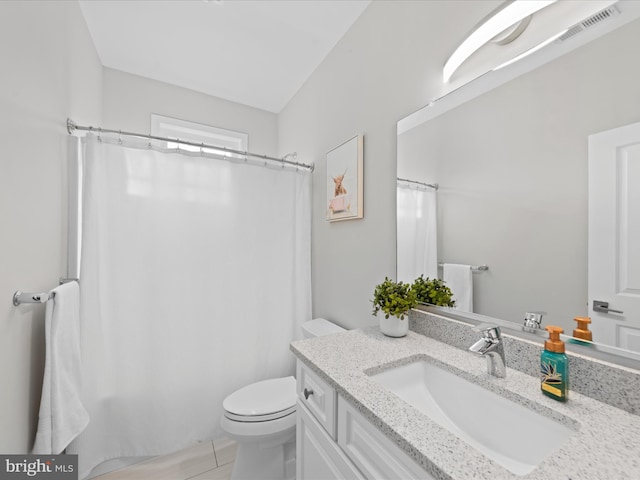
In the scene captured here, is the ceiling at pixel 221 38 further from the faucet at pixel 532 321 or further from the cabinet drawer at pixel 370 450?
the cabinet drawer at pixel 370 450

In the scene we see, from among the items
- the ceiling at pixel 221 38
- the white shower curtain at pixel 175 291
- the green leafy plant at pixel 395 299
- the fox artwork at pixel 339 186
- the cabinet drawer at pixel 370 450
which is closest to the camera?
the cabinet drawer at pixel 370 450

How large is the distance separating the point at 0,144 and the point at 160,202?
748mm

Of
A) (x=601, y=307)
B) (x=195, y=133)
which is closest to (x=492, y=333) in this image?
(x=601, y=307)

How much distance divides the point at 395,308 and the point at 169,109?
236 centimetres

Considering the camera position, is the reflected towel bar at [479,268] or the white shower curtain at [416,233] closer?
the reflected towel bar at [479,268]

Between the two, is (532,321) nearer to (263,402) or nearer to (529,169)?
(529,169)

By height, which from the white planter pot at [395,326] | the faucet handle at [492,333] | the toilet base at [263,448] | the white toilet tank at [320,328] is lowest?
the toilet base at [263,448]

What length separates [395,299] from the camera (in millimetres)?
1102

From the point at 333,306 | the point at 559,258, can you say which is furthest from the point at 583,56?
the point at 333,306

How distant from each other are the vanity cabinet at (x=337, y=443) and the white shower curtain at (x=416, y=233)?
63 centimetres

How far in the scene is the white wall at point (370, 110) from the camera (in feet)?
3.81

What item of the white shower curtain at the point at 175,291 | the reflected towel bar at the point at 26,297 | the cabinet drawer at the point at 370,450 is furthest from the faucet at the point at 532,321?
the reflected towel bar at the point at 26,297

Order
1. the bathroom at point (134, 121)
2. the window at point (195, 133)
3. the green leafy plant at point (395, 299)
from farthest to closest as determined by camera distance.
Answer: the window at point (195, 133) → the green leafy plant at point (395, 299) → the bathroom at point (134, 121)

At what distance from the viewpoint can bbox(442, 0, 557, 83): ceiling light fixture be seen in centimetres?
82
